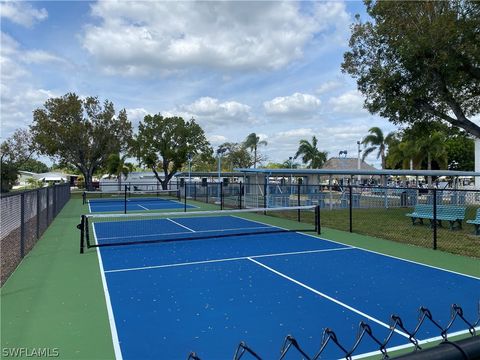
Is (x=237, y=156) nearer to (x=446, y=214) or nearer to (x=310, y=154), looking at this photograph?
(x=310, y=154)

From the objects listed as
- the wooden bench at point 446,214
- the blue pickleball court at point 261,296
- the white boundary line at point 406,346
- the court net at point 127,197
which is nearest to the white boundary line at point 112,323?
the blue pickleball court at point 261,296

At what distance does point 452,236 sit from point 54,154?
42767 mm

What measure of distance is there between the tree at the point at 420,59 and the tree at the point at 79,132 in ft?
112

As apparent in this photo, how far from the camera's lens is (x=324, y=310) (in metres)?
5.81

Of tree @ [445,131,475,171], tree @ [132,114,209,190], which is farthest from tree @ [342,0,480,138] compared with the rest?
tree @ [445,131,475,171]

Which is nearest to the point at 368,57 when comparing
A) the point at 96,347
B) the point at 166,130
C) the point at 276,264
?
the point at 276,264

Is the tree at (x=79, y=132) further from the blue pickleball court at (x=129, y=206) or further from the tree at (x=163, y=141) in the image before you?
the blue pickleball court at (x=129, y=206)

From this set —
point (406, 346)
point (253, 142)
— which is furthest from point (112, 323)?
point (253, 142)

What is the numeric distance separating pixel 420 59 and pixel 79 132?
3800cm

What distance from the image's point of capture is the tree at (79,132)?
4319cm

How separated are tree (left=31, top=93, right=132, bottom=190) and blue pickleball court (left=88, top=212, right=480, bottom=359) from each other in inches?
1448

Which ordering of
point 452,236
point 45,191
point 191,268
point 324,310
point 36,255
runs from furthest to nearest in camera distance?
point 45,191 < point 452,236 < point 36,255 < point 191,268 < point 324,310

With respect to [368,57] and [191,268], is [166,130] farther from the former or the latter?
[191,268]

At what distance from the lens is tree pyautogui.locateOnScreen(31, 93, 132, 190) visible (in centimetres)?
4319
